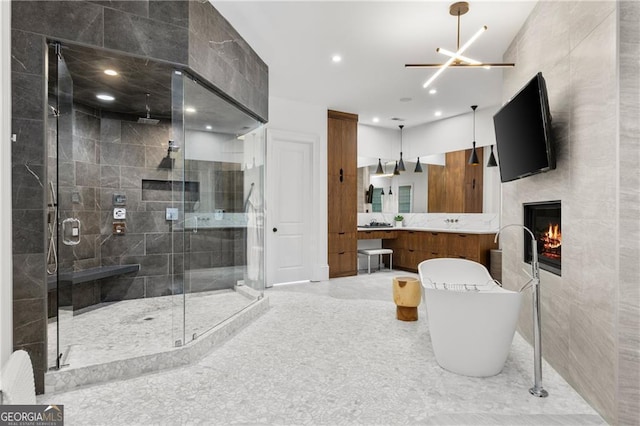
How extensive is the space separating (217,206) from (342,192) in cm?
259

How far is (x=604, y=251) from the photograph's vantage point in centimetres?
188

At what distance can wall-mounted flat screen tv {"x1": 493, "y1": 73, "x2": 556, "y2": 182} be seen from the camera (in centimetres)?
234

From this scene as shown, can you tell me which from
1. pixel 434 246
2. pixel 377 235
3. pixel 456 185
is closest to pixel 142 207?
pixel 377 235

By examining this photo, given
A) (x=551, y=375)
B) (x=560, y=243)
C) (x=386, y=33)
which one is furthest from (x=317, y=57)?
(x=551, y=375)

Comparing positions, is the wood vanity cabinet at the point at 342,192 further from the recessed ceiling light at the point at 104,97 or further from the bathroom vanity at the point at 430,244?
the recessed ceiling light at the point at 104,97

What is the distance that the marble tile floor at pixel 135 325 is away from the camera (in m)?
2.46

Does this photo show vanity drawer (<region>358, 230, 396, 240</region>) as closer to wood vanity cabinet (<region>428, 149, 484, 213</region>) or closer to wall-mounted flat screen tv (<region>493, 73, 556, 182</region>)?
wood vanity cabinet (<region>428, 149, 484, 213</region>)

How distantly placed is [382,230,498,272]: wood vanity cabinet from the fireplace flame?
8.30 feet

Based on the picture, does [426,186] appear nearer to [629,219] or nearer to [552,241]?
[552,241]

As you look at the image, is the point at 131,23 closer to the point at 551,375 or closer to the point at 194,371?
the point at 194,371

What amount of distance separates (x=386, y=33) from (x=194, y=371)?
134 inches

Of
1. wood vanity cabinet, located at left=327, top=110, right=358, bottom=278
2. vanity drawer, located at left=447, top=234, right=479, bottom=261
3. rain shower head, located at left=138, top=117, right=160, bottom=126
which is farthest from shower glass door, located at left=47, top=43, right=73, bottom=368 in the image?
vanity drawer, located at left=447, top=234, right=479, bottom=261

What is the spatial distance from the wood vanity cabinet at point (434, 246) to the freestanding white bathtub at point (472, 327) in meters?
3.21

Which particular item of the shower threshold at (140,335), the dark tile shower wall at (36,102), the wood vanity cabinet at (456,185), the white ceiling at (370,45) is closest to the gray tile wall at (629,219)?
the white ceiling at (370,45)
